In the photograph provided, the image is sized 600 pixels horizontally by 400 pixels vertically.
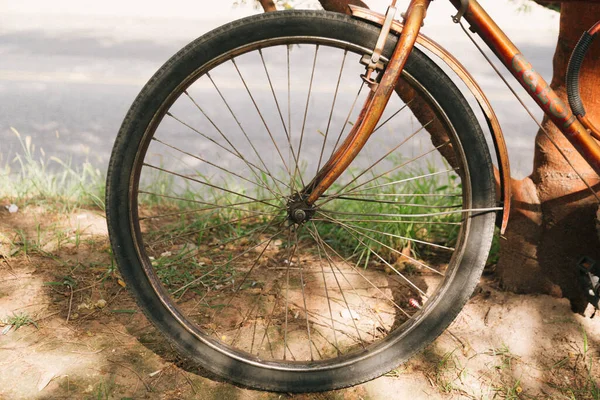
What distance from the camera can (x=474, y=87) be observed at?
1958mm

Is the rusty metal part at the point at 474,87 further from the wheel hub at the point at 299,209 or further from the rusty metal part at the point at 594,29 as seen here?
the wheel hub at the point at 299,209

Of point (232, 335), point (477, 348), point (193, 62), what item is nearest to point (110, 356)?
point (232, 335)

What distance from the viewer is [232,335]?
8.18 ft

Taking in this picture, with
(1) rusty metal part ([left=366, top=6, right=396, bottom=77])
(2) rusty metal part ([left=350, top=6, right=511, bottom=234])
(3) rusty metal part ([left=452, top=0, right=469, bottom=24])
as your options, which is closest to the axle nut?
(1) rusty metal part ([left=366, top=6, right=396, bottom=77])

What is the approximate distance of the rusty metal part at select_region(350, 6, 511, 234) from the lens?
1.89 metres

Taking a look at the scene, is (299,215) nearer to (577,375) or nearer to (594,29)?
(594,29)

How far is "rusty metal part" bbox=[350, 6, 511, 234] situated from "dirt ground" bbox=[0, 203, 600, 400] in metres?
0.64

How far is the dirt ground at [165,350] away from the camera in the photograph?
7.20 ft

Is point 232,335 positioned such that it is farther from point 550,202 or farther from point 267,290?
point 550,202

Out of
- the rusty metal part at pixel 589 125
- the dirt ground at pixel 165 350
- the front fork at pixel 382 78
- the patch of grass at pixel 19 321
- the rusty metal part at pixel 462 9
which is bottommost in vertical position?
the patch of grass at pixel 19 321

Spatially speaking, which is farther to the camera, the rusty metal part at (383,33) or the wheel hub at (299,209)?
the wheel hub at (299,209)

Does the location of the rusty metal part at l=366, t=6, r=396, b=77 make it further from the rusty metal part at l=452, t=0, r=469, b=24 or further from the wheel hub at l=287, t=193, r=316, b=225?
the wheel hub at l=287, t=193, r=316, b=225

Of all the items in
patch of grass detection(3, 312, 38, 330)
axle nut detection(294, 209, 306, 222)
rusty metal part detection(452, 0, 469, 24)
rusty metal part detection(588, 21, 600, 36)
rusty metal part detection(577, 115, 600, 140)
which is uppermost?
rusty metal part detection(588, 21, 600, 36)

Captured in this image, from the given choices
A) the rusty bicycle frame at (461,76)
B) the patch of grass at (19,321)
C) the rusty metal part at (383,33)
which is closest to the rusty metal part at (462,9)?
the rusty bicycle frame at (461,76)
